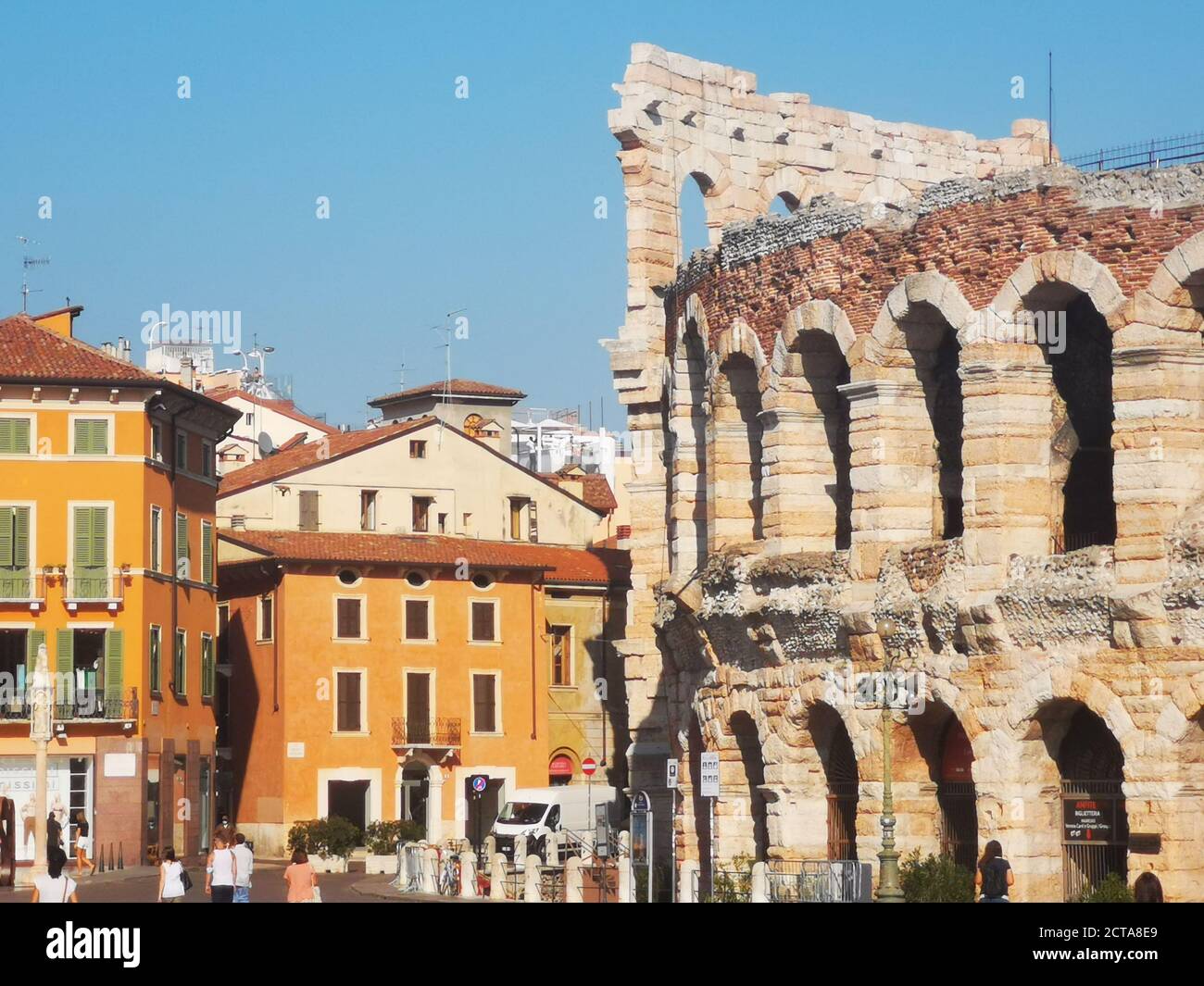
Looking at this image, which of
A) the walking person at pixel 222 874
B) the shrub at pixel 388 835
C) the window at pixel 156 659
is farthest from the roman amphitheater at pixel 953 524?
the shrub at pixel 388 835

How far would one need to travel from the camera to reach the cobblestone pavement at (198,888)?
149 feet

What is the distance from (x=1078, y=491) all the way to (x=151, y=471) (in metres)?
28.4

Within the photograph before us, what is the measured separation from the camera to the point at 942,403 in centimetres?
3825

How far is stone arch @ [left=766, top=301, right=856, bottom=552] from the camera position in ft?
129

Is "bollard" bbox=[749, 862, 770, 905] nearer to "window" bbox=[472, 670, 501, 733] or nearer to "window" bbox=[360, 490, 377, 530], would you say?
"window" bbox=[472, 670, 501, 733]

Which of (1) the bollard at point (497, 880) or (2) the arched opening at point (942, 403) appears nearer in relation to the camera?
(2) the arched opening at point (942, 403)

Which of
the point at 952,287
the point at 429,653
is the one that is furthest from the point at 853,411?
the point at 429,653

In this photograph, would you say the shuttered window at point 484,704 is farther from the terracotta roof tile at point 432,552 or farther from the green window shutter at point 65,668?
the green window shutter at point 65,668

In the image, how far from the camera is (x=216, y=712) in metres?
69.1

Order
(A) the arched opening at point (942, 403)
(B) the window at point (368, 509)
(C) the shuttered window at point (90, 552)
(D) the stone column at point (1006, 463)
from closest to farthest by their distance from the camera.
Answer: (D) the stone column at point (1006, 463) < (A) the arched opening at point (942, 403) < (C) the shuttered window at point (90, 552) < (B) the window at point (368, 509)

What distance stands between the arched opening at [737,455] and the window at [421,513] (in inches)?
1230

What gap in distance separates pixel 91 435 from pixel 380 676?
13144 mm

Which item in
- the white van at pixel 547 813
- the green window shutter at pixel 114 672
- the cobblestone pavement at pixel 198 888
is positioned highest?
the green window shutter at pixel 114 672
